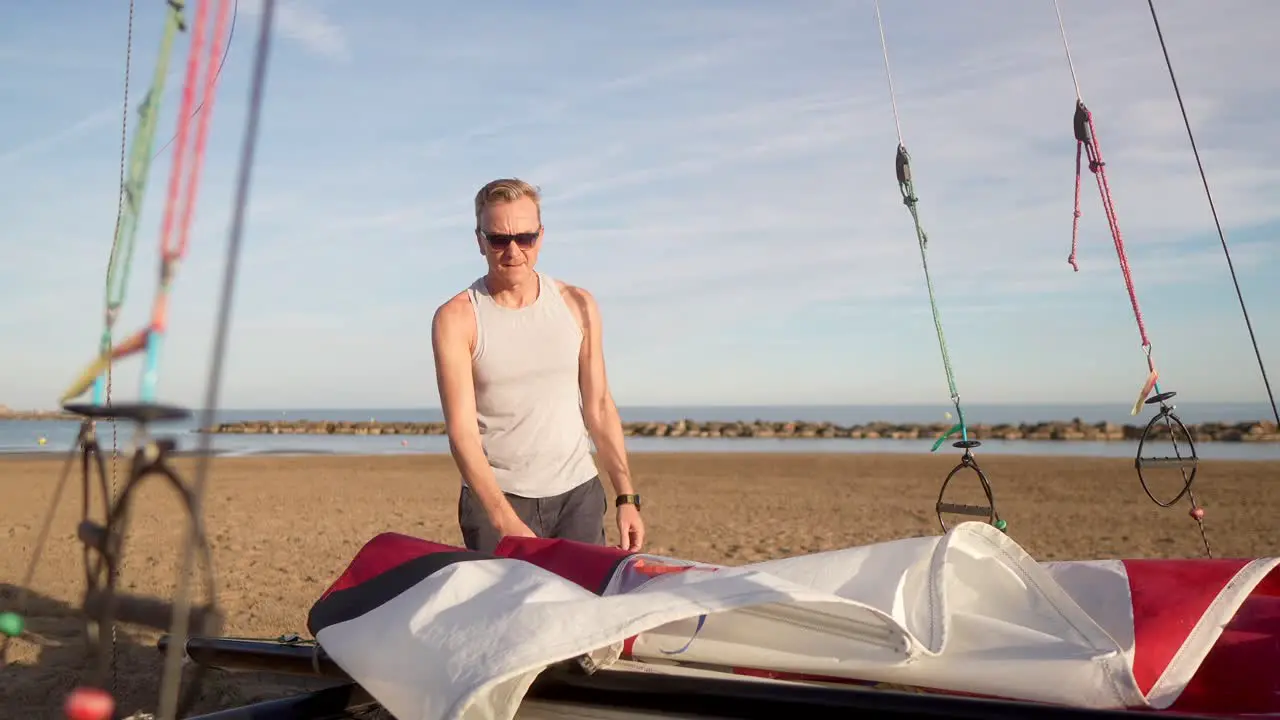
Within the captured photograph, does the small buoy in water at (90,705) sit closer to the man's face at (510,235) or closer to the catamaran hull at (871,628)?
the catamaran hull at (871,628)

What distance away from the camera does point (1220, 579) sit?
6.90 ft

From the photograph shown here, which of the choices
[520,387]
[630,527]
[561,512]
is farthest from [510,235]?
[630,527]

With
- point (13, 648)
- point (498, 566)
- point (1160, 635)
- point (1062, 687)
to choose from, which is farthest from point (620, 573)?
point (13, 648)

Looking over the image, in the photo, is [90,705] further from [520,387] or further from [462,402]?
[520,387]

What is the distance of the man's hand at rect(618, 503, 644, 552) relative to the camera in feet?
12.0

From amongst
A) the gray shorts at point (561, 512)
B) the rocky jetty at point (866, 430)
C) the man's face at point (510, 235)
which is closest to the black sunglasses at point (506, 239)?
the man's face at point (510, 235)

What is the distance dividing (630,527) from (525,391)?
0.64 m

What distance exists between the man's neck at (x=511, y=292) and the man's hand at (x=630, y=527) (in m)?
0.82

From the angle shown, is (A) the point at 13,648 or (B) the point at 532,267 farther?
(A) the point at 13,648

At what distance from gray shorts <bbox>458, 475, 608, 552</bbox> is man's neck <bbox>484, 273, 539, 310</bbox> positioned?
649mm

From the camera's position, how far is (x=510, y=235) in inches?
132

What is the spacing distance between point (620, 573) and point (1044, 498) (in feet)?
40.7

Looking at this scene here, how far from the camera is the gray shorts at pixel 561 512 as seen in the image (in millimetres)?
3451

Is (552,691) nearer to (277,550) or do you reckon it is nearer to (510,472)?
(510,472)
